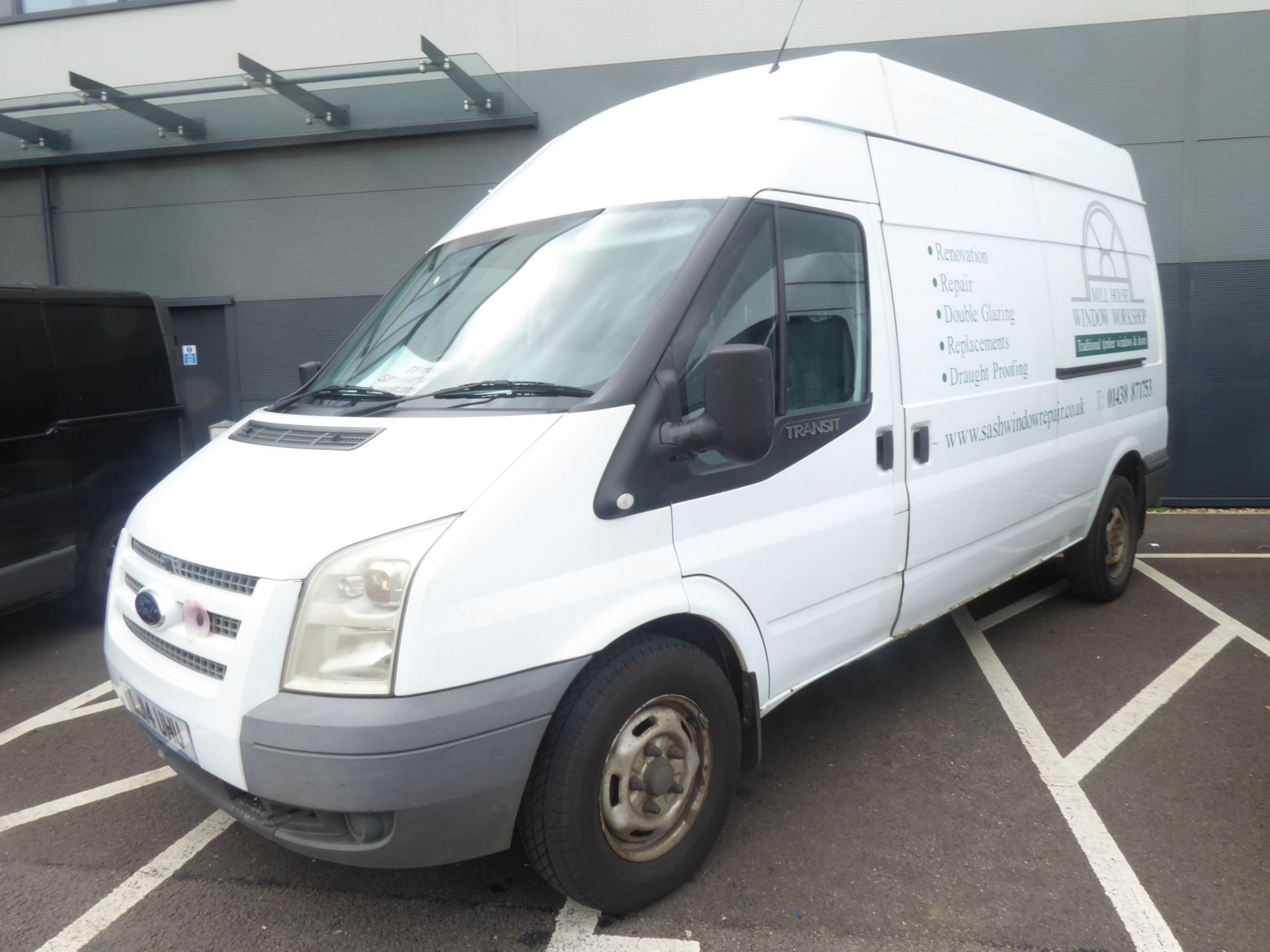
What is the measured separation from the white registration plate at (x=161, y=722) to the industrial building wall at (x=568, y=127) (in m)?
7.60

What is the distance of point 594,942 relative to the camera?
259 centimetres

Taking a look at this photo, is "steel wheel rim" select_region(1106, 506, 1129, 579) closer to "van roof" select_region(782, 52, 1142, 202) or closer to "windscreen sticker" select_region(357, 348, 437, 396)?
"van roof" select_region(782, 52, 1142, 202)

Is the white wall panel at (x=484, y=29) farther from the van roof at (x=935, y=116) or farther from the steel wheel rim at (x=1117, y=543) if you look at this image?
the steel wheel rim at (x=1117, y=543)

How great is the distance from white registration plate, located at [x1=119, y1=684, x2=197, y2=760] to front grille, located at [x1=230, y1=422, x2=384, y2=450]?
82 centimetres

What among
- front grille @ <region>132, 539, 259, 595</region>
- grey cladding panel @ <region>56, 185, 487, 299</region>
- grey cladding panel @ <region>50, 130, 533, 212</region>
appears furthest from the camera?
grey cladding panel @ <region>56, 185, 487, 299</region>

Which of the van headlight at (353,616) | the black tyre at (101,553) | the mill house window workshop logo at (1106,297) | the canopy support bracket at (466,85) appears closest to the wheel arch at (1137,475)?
the mill house window workshop logo at (1106,297)

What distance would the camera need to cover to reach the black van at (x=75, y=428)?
501cm

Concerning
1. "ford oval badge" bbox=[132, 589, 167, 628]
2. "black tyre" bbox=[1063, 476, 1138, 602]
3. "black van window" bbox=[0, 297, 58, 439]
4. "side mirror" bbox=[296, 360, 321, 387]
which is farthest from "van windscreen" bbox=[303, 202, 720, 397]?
"black tyre" bbox=[1063, 476, 1138, 602]

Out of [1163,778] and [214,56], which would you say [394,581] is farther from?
[214,56]

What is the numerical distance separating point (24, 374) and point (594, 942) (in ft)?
14.9

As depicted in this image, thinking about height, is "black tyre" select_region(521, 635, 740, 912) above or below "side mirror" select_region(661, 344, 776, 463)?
below

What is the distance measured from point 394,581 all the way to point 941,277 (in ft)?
8.64

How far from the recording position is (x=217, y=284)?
10.2m

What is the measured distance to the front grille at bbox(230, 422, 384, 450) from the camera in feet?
8.75
